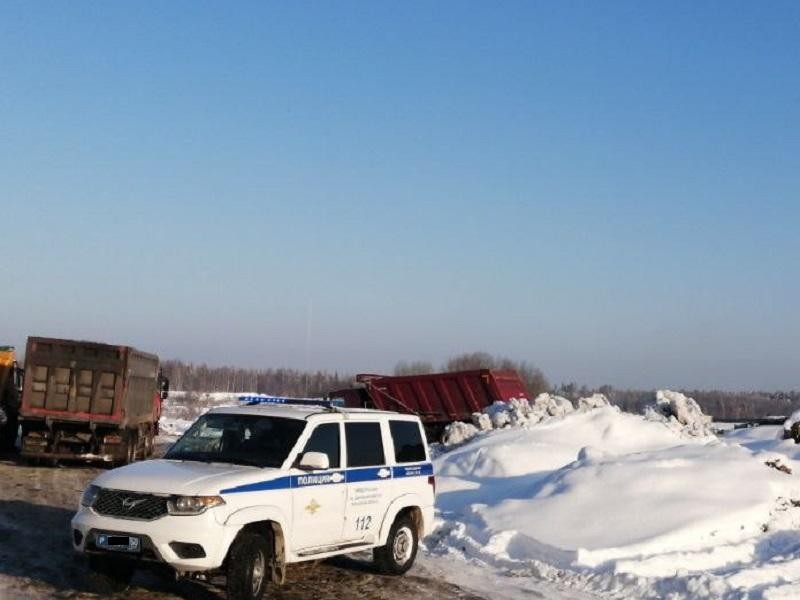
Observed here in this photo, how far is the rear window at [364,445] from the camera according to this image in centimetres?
1069

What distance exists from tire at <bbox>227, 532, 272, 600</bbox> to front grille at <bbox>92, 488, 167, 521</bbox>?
78 centimetres

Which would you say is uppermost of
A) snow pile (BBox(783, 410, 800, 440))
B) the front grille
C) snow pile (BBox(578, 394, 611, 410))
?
snow pile (BBox(578, 394, 611, 410))

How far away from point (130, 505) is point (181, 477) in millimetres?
516

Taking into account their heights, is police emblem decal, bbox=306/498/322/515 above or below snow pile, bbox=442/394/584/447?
below

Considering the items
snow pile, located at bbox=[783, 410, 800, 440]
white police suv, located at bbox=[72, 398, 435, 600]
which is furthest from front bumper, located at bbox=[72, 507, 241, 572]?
snow pile, located at bbox=[783, 410, 800, 440]

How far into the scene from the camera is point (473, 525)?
14.4m

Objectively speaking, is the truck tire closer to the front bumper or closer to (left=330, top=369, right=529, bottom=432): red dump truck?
(left=330, top=369, right=529, bottom=432): red dump truck

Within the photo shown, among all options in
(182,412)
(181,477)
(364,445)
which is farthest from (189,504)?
(182,412)

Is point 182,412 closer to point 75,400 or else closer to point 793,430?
point 75,400

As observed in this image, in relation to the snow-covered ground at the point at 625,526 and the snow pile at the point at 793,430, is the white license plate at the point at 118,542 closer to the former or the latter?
the snow-covered ground at the point at 625,526

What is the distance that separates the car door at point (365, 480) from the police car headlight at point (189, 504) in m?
2.09

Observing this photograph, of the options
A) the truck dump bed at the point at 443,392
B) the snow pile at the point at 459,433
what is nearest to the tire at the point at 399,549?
the snow pile at the point at 459,433

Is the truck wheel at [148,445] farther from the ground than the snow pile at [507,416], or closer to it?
closer to it

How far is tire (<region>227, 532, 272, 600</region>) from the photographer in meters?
8.86
